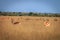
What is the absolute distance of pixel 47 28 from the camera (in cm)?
129

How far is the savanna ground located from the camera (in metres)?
1.26

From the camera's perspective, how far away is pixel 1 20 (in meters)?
1.27

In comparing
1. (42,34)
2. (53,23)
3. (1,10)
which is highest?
(1,10)

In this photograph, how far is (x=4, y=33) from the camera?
1260mm

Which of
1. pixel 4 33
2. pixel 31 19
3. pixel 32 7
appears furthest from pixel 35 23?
pixel 4 33

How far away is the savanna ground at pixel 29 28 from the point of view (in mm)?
1265

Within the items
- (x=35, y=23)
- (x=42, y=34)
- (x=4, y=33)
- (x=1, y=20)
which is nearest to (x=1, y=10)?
(x=1, y=20)

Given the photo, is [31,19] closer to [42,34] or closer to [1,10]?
[42,34]

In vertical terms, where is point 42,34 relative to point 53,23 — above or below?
below

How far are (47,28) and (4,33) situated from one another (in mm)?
476

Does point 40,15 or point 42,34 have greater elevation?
point 40,15

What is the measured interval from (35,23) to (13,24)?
0.24 m

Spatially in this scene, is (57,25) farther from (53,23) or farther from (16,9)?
(16,9)

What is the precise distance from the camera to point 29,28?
1288 mm
